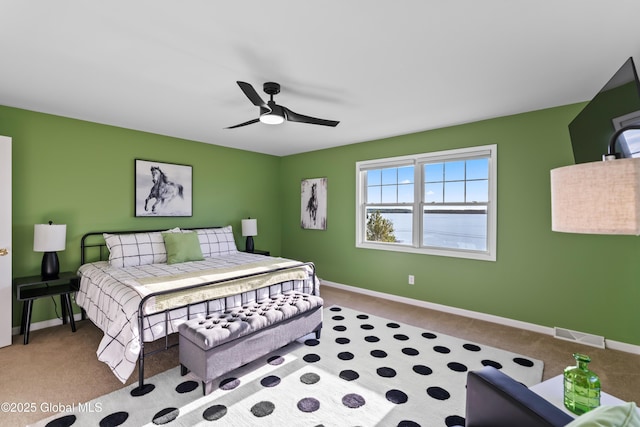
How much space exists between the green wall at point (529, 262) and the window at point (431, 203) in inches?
4.4

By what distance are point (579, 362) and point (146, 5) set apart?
2716 millimetres

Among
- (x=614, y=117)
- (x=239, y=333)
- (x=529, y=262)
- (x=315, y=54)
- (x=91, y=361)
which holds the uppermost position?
(x=315, y=54)

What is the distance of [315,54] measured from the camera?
2.18 meters

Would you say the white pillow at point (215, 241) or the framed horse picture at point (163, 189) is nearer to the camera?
the framed horse picture at point (163, 189)

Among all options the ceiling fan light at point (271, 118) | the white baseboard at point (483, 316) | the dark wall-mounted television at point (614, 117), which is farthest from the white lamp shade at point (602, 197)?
the white baseboard at point (483, 316)

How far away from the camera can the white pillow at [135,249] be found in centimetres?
352

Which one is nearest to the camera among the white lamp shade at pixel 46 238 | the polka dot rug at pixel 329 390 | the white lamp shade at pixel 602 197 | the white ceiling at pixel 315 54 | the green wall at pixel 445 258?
the white lamp shade at pixel 602 197

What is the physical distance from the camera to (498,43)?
79.6 inches

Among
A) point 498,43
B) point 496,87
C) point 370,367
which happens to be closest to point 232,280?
point 370,367

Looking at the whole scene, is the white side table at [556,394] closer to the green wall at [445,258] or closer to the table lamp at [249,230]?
the green wall at [445,258]

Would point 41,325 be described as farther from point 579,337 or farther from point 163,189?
point 579,337

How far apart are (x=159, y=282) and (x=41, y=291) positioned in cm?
154

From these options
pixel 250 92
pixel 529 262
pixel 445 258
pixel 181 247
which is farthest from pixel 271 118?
pixel 529 262

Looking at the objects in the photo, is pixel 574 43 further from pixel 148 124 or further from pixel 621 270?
pixel 148 124
